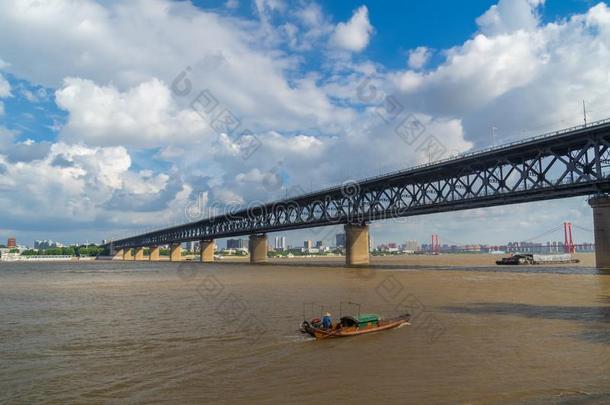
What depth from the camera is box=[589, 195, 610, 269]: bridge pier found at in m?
64.8

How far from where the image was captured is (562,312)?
29406mm

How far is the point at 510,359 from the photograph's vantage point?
18.0 m

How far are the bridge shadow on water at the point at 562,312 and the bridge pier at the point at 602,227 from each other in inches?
1364

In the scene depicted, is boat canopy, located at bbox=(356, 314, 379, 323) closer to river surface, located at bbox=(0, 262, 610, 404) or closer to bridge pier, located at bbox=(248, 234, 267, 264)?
river surface, located at bbox=(0, 262, 610, 404)

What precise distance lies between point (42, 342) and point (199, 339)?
795 centimetres

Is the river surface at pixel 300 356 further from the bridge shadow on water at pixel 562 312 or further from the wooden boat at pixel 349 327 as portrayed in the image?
the wooden boat at pixel 349 327

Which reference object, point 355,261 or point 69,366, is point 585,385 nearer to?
point 69,366

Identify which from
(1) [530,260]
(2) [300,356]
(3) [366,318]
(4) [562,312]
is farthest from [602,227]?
(2) [300,356]

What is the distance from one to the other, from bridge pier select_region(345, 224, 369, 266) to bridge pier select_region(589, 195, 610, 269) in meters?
55.2

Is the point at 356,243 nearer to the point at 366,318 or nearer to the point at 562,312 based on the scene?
the point at 562,312

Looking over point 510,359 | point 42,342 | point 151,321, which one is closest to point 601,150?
point 510,359

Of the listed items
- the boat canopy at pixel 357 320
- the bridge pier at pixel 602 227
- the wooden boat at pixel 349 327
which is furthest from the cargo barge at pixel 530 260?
the boat canopy at pixel 357 320

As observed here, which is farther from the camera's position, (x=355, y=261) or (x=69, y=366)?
(x=355, y=261)

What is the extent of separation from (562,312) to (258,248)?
137338 millimetres
